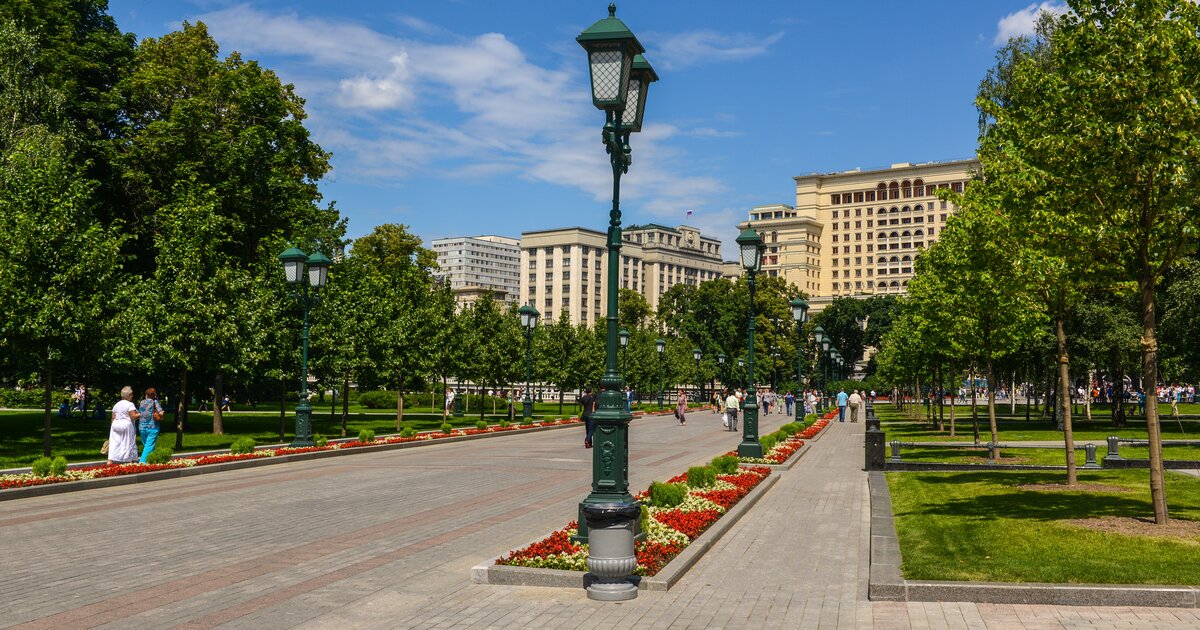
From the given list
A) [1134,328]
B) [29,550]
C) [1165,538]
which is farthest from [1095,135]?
[1134,328]

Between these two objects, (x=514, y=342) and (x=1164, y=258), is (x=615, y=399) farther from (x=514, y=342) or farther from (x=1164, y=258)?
(x=514, y=342)

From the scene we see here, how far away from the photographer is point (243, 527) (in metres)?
12.8

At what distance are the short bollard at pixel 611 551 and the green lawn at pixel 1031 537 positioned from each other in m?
2.76

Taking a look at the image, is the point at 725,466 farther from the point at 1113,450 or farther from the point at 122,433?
the point at 122,433

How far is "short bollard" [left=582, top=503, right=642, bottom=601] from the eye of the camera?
342 inches

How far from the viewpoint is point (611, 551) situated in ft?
28.9

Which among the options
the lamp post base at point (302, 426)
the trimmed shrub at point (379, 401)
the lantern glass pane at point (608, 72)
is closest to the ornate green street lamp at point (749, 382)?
the lamp post base at point (302, 426)

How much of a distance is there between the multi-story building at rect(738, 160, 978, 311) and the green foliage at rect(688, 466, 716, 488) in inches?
6373

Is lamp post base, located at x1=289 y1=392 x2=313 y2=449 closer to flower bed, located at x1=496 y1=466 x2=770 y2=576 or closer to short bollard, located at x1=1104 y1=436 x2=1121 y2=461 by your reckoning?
flower bed, located at x1=496 y1=466 x2=770 y2=576

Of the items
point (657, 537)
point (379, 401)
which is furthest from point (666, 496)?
point (379, 401)

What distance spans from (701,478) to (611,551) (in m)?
7.31

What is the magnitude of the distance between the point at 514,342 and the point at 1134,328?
29.7m

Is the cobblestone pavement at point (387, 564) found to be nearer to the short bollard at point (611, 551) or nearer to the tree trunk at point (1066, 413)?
the short bollard at point (611, 551)

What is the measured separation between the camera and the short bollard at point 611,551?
8.69 m
